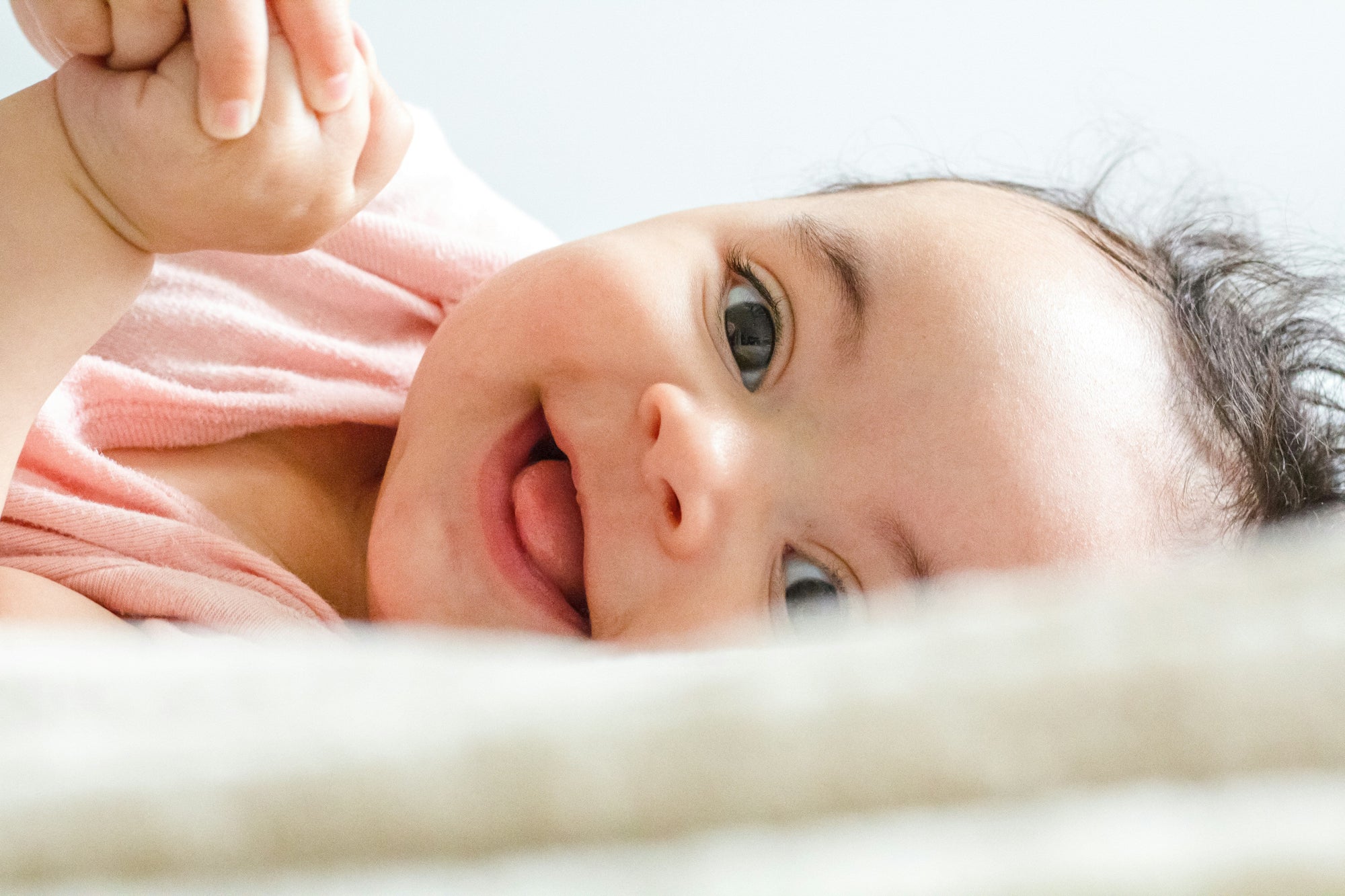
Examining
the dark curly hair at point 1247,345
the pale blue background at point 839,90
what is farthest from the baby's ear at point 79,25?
the pale blue background at point 839,90

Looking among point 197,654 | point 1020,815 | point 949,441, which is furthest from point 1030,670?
point 949,441

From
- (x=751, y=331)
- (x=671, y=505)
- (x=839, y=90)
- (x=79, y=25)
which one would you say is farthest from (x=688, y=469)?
(x=839, y=90)

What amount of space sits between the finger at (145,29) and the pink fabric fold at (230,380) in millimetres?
263

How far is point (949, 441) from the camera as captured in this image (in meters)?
0.57

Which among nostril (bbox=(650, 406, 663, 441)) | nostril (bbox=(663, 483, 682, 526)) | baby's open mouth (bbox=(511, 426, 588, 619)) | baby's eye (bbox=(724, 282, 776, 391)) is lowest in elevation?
baby's open mouth (bbox=(511, 426, 588, 619))

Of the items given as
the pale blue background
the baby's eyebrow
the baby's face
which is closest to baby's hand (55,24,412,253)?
the baby's face

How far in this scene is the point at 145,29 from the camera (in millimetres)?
499

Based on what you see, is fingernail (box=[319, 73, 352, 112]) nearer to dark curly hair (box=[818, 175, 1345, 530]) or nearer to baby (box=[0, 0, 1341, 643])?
baby (box=[0, 0, 1341, 643])

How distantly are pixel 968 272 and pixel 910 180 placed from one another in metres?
0.23

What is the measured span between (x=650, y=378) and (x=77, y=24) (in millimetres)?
341

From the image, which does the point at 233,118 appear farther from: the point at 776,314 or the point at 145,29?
A: the point at 776,314

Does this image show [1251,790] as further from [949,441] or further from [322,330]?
[322,330]

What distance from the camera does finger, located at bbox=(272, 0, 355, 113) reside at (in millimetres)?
504

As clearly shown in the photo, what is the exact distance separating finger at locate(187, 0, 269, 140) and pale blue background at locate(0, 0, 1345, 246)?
1.12m
